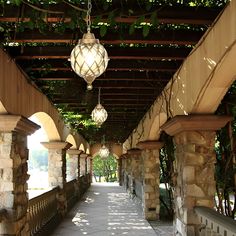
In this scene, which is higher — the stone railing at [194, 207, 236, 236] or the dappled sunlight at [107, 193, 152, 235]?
the stone railing at [194, 207, 236, 236]

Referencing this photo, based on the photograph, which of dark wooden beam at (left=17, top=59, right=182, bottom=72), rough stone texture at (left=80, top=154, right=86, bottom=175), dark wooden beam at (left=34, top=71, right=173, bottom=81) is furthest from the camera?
rough stone texture at (left=80, top=154, right=86, bottom=175)

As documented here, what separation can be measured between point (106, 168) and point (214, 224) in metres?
32.1

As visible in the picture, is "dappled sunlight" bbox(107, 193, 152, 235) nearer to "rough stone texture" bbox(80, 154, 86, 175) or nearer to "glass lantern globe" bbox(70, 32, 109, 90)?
"glass lantern globe" bbox(70, 32, 109, 90)

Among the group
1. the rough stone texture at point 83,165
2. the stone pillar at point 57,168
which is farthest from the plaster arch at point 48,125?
the rough stone texture at point 83,165

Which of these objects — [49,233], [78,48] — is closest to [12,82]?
[78,48]

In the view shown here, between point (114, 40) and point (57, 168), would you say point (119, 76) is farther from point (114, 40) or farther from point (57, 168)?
point (57, 168)

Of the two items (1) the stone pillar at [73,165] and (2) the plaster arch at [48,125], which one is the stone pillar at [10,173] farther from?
(1) the stone pillar at [73,165]

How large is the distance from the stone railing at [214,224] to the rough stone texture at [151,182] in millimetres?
4889

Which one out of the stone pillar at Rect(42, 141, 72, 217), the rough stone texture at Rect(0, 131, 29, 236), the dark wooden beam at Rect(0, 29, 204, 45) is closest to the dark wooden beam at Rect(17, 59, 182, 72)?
the rough stone texture at Rect(0, 131, 29, 236)

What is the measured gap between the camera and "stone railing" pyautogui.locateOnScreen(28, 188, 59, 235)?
6.58m

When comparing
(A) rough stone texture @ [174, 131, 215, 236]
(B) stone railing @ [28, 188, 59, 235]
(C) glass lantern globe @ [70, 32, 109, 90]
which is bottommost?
(B) stone railing @ [28, 188, 59, 235]

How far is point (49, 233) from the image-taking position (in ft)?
25.3

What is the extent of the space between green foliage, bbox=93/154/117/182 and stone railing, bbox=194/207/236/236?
30.7m

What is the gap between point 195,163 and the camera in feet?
16.3
